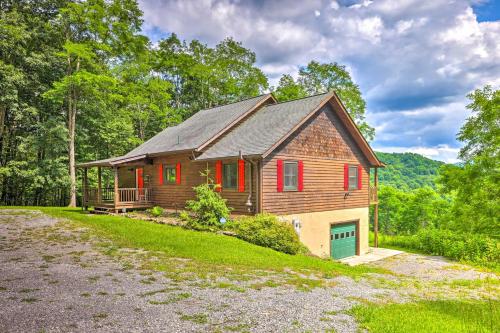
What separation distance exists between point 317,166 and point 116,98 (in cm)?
1880

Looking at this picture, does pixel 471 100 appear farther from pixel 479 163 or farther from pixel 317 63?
pixel 317 63

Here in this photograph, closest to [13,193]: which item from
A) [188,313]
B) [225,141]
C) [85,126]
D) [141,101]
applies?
[85,126]

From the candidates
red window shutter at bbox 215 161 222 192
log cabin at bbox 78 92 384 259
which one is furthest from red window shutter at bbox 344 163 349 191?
red window shutter at bbox 215 161 222 192

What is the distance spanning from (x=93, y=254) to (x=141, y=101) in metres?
25.2

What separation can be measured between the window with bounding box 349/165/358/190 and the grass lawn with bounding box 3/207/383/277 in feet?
27.5

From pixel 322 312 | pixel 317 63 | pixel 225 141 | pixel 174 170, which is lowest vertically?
pixel 322 312

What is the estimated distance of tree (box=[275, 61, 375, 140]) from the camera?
3447 centimetres

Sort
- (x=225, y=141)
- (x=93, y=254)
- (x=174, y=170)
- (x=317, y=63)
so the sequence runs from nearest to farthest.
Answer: (x=93, y=254), (x=225, y=141), (x=174, y=170), (x=317, y=63)

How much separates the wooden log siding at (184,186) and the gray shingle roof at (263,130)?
0.85 meters

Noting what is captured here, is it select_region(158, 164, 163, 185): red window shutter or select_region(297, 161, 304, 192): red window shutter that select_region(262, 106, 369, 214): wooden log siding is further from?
select_region(158, 164, 163, 185): red window shutter

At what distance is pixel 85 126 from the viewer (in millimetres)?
29766

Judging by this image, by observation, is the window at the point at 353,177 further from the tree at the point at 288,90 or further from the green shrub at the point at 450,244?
the tree at the point at 288,90

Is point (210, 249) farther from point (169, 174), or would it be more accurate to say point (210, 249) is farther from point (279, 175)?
point (169, 174)

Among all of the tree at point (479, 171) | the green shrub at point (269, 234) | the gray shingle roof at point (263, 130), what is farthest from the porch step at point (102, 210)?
the tree at point (479, 171)
